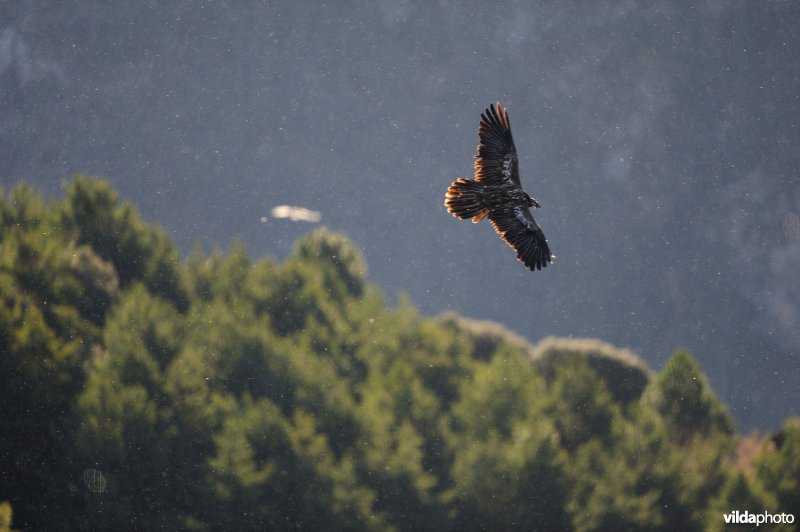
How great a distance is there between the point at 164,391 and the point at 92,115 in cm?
11088

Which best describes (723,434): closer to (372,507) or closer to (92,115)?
(372,507)

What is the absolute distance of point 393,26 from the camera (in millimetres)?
135750

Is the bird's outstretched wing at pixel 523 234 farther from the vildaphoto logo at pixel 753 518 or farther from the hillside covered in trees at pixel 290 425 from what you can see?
the vildaphoto logo at pixel 753 518

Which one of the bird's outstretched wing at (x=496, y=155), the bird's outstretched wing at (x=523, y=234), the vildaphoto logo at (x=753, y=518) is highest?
the bird's outstretched wing at (x=496, y=155)

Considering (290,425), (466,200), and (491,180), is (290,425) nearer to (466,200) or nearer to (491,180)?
(466,200)

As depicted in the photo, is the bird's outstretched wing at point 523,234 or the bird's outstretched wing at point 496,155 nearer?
the bird's outstretched wing at point 496,155

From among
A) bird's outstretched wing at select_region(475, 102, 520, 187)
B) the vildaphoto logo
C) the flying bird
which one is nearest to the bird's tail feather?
the flying bird

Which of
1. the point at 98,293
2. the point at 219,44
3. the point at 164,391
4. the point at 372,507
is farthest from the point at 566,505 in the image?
the point at 219,44

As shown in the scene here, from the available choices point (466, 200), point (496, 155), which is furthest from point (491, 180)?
point (466, 200)

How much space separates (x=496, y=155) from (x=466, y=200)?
0.74 meters

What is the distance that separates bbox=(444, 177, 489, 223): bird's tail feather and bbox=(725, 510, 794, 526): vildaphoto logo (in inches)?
642

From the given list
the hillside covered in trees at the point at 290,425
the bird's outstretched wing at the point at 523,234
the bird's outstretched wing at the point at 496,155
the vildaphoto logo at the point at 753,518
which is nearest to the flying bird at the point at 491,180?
the bird's outstretched wing at the point at 496,155

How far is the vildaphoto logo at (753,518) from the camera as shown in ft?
77.7

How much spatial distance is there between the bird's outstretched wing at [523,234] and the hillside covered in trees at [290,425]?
13024 mm
